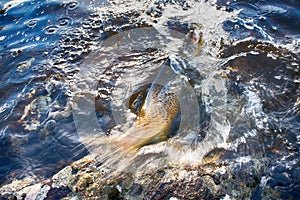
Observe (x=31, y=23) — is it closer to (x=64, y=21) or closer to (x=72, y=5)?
(x=64, y=21)

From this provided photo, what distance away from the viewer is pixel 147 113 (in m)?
3.20

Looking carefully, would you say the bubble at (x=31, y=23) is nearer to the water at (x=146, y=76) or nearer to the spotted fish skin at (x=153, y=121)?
the water at (x=146, y=76)

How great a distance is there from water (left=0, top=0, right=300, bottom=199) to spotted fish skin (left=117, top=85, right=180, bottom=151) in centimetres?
9

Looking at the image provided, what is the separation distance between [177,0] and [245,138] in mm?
2703

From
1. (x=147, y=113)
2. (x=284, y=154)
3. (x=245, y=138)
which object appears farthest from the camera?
(x=147, y=113)

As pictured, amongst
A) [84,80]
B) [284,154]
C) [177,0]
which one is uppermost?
[177,0]

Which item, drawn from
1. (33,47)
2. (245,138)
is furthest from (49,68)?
(245,138)

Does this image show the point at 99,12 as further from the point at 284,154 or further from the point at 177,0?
the point at 284,154

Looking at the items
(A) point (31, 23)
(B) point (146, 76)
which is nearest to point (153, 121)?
(B) point (146, 76)

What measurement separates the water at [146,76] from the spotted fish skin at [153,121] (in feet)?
0.29

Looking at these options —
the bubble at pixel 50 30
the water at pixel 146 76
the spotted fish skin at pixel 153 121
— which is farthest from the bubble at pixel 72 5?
the spotted fish skin at pixel 153 121

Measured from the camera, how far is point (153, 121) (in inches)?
122

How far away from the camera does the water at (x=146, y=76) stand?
9.82ft

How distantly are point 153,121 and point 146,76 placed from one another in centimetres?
80
